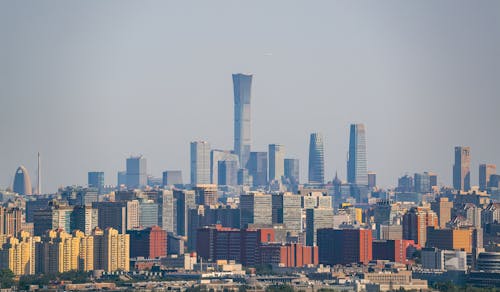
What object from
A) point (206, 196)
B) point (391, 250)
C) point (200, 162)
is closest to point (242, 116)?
point (200, 162)

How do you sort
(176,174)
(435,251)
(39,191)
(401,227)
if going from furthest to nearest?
(176,174)
(39,191)
(401,227)
(435,251)

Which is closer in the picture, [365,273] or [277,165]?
[365,273]

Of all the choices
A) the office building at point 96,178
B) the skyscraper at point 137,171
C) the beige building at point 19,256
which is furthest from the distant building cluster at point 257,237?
the skyscraper at point 137,171

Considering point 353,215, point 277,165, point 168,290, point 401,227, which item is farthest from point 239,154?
point 168,290

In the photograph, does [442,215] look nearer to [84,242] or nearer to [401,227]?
[401,227]

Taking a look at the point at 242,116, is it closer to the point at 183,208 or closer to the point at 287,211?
the point at 183,208

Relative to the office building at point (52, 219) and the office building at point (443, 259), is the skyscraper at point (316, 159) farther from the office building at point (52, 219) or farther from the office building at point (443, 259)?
the office building at point (443, 259)
